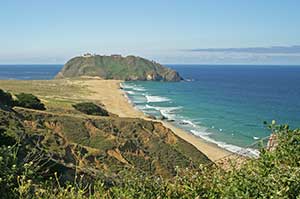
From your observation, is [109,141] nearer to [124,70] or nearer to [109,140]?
[109,140]

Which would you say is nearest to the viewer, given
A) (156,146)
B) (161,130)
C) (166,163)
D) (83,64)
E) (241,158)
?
(241,158)

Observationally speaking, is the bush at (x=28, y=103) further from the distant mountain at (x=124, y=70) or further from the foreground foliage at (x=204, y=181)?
the distant mountain at (x=124, y=70)

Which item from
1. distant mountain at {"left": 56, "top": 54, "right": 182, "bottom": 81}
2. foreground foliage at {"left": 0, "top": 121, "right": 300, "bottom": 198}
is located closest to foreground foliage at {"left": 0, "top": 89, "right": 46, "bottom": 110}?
foreground foliage at {"left": 0, "top": 121, "right": 300, "bottom": 198}

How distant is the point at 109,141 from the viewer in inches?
1216

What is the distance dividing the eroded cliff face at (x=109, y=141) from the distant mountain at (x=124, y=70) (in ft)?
450

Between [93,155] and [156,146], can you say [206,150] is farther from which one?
[93,155]

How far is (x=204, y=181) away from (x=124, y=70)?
179303 millimetres

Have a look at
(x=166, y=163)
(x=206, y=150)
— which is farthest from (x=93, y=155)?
(x=206, y=150)

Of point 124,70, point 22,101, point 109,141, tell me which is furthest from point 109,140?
point 124,70

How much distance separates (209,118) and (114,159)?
39.1 m

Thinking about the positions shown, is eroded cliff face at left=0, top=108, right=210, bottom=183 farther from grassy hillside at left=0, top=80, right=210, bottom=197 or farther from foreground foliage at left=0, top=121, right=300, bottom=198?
foreground foliage at left=0, top=121, right=300, bottom=198

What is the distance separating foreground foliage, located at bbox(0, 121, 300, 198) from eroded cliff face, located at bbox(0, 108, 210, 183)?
58.7 ft

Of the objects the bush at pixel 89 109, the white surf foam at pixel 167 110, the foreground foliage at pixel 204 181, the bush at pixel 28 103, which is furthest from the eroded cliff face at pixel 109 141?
the white surf foam at pixel 167 110

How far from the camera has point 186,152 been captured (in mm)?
34688
